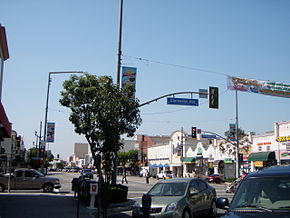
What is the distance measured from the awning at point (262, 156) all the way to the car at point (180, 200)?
31.5 m

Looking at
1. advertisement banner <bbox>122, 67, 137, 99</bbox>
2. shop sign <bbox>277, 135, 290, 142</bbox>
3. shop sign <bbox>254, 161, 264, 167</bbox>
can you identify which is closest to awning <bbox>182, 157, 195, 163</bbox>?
shop sign <bbox>254, 161, 264, 167</bbox>

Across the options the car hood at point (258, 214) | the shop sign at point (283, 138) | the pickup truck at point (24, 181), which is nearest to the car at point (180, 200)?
the car hood at point (258, 214)

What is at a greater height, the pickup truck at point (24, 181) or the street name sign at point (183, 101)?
the street name sign at point (183, 101)

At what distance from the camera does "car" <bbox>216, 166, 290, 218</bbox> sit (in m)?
5.57

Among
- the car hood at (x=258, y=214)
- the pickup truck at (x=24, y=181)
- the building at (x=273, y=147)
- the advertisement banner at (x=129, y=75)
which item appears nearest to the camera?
the car hood at (x=258, y=214)

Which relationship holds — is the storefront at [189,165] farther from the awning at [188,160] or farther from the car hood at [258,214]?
the car hood at [258,214]

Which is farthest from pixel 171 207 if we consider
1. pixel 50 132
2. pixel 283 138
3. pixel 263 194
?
pixel 283 138

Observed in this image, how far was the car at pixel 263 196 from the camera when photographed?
557 centimetres

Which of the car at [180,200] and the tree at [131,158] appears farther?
the tree at [131,158]

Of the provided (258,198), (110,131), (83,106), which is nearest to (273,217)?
(258,198)

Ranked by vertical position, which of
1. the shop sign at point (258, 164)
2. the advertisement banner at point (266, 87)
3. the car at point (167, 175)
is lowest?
the car at point (167, 175)

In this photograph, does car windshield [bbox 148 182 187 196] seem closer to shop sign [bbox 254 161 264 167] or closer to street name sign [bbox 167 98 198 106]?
street name sign [bbox 167 98 198 106]

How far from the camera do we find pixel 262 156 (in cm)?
4403

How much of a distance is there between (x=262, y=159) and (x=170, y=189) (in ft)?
113
